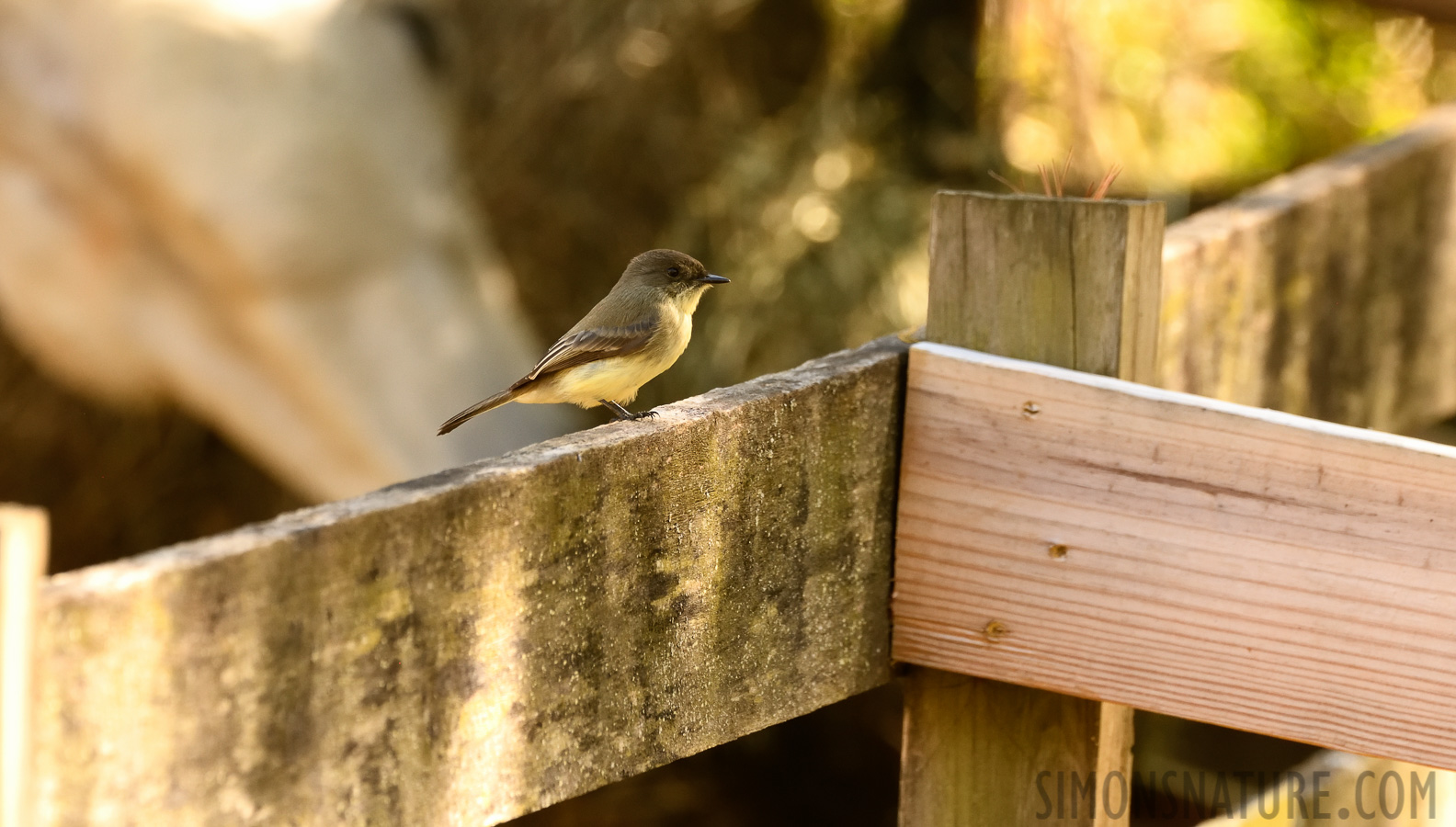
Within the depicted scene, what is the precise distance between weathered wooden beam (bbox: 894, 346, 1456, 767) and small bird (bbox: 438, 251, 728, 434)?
842mm

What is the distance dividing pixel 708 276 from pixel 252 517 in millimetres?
3333

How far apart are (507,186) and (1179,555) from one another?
372cm

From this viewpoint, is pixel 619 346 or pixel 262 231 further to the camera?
pixel 262 231

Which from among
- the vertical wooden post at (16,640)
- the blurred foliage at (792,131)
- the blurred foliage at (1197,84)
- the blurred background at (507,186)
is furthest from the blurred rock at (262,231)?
the vertical wooden post at (16,640)

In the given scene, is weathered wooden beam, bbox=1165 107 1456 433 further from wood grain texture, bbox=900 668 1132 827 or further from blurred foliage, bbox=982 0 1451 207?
blurred foliage, bbox=982 0 1451 207

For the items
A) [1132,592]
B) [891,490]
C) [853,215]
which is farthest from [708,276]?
[853,215]

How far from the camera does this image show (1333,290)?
2.05 m

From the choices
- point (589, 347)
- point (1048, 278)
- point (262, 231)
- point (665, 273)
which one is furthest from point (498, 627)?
point (262, 231)

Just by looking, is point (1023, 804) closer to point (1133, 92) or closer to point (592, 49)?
point (592, 49)

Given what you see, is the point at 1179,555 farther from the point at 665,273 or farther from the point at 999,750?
the point at 665,273

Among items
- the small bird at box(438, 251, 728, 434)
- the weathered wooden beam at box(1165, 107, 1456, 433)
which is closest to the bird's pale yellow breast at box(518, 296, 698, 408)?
the small bird at box(438, 251, 728, 434)

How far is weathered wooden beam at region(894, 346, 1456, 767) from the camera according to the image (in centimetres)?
116

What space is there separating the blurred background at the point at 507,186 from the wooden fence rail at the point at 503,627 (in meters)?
2.70

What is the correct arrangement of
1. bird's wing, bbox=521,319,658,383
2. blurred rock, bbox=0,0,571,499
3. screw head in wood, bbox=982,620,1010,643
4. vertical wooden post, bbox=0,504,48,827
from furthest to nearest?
blurred rock, bbox=0,0,571,499 → bird's wing, bbox=521,319,658,383 → screw head in wood, bbox=982,620,1010,643 → vertical wooden post, bbox=0,504,48,827
